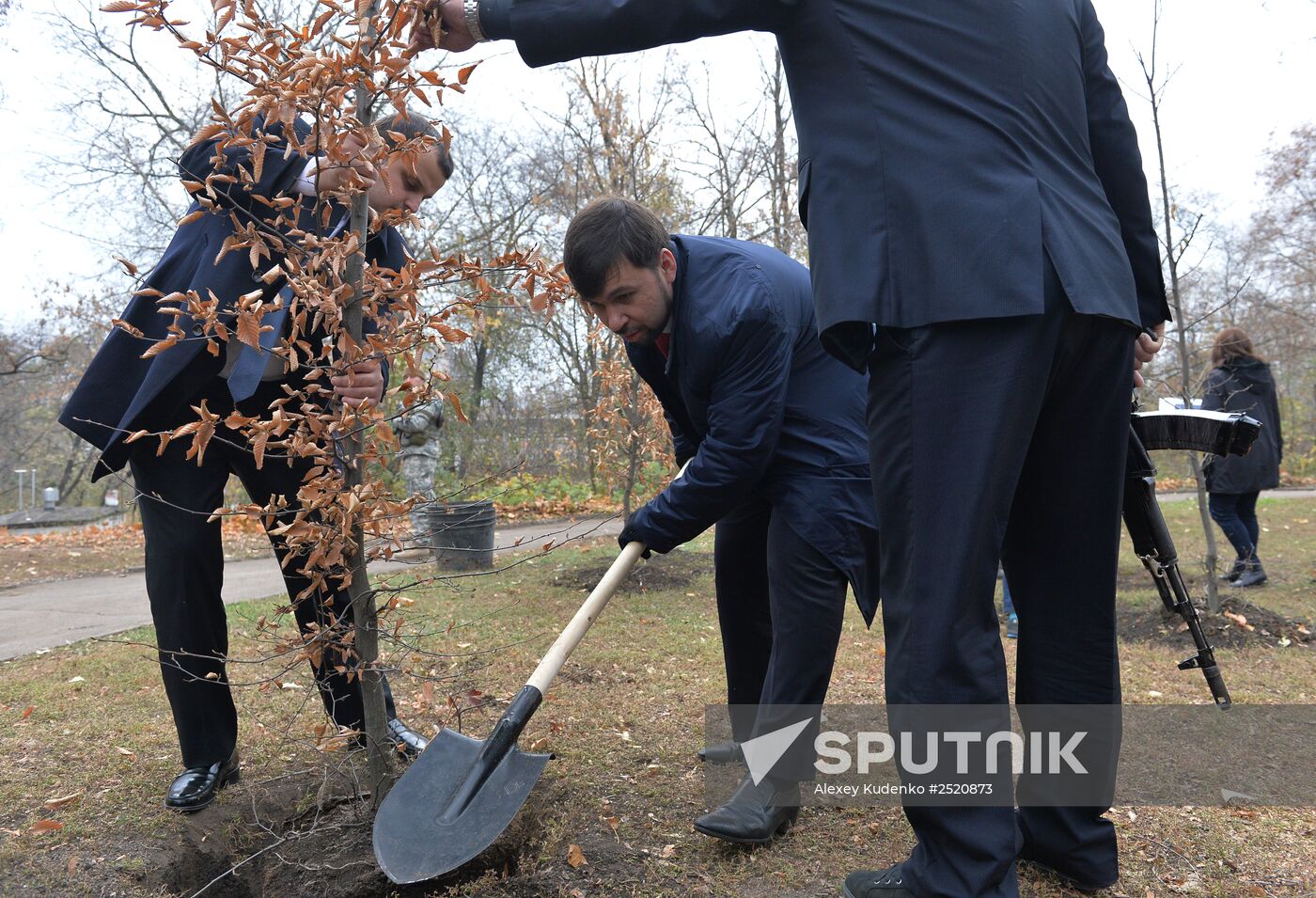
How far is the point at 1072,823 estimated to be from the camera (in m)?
2.03

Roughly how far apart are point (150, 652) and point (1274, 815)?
187 inches

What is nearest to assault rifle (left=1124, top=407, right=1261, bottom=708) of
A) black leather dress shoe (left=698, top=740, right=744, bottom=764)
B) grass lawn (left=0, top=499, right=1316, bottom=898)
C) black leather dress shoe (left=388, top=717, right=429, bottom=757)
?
grass lawn (left=0, top=499, right=1316, bottom=898)

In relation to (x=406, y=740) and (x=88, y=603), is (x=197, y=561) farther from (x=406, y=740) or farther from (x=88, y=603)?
(x=88, y=603)

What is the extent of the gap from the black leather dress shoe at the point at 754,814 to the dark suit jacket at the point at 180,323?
1428 millimetres

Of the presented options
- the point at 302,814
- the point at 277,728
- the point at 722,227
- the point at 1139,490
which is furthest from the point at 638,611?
the point at 722,227

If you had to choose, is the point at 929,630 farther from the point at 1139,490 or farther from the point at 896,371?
the point at 1139,490

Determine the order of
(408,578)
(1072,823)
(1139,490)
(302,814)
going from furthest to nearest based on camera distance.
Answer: (408,578), (302,814), (1139,490), (1072,823)

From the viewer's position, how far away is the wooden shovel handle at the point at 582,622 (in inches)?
89.1

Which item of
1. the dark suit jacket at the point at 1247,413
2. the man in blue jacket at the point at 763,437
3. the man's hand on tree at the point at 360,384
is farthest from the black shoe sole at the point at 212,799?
the dark suit jacket at the point at 1247,413

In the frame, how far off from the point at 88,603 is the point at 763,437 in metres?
6.62

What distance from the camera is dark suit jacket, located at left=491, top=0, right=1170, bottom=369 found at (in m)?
1.63

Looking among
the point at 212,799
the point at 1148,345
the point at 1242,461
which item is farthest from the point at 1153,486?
the point at 1242,461

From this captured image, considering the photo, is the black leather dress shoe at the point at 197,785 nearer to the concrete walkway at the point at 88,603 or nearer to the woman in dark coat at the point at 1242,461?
the concrete walkway at the point at 88,603

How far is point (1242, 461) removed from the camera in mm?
6734
